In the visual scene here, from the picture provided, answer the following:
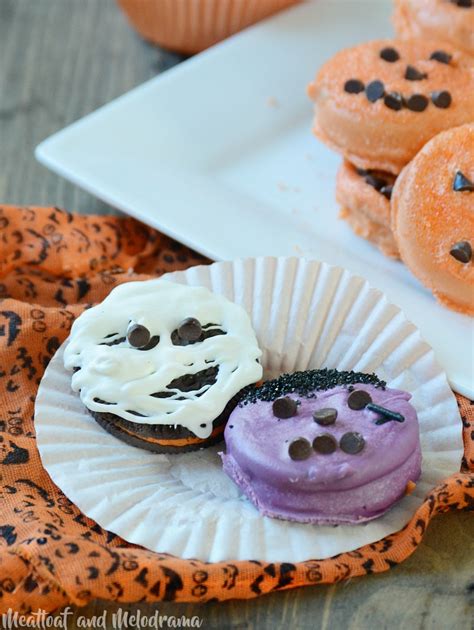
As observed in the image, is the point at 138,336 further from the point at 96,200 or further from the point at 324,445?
the point at 96,200

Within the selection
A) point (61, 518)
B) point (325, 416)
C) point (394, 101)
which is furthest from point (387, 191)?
point (61, 518)

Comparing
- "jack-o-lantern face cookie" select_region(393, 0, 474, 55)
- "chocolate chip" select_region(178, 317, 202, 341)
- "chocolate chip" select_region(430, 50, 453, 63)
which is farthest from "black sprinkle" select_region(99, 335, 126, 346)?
"jack-o-lantern face cookie" select_region(393, 0, 474, 55)

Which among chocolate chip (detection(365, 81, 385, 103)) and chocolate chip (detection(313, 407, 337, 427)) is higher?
chocolate chip (detection(365, 81, 385, 103))

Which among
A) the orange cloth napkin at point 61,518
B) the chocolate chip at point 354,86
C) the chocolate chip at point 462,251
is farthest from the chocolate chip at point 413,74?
the orange cloth napkin at point 61,518

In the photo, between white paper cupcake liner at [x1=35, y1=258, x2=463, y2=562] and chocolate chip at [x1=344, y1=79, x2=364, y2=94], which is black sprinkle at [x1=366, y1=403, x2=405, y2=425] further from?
chocolate chip at [x1=344, y1=79, x2=364, y2=94]

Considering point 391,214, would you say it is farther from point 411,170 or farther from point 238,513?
point 238,513

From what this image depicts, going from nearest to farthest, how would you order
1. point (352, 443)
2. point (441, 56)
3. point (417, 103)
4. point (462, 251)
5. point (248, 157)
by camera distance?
point (352, 443)
point (462, 251)
point (417, 103)
point (441, 56)
point (248, 157)
